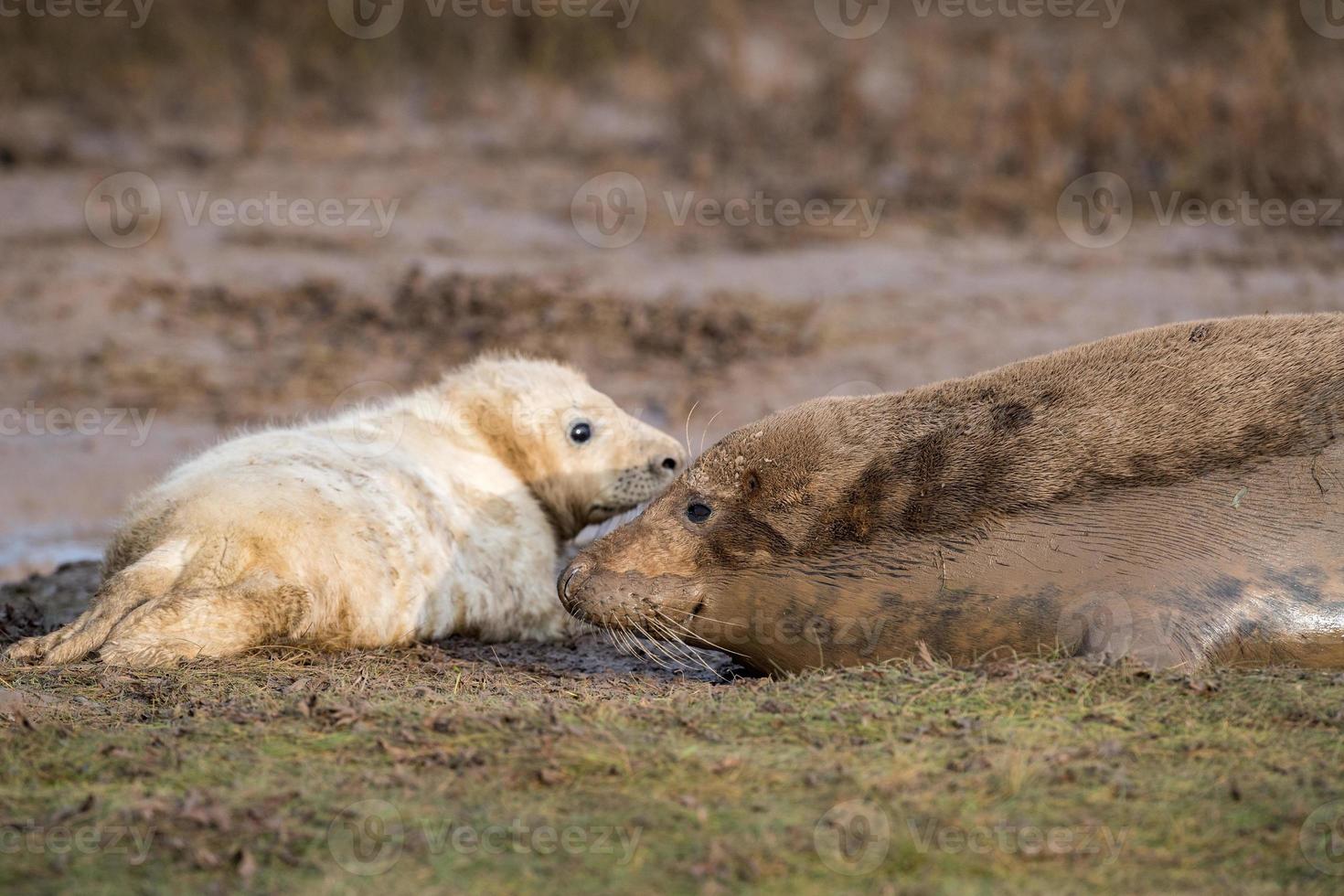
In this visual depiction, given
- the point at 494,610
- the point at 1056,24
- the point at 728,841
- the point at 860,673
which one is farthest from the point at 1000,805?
the point at 1056,24

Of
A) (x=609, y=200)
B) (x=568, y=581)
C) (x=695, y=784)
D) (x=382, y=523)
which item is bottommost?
(x=695, y=784)

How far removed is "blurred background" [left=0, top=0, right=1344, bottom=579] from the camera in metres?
9.88

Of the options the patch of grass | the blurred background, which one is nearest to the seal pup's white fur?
the patch of grass

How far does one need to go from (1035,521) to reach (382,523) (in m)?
2.39

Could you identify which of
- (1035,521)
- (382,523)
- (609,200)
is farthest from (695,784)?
(609,200)

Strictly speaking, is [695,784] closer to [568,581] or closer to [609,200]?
[568,581]

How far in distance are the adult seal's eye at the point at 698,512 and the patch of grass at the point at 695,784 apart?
656 mm

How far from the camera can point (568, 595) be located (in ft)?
16.7

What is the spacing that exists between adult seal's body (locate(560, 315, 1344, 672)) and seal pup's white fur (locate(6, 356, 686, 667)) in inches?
34.0

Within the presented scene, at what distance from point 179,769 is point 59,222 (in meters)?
9.10

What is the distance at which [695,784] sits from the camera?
370cm

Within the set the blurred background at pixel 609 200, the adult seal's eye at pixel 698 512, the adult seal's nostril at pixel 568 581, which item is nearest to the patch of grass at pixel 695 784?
the adult seal's nostril at pixel 568 581

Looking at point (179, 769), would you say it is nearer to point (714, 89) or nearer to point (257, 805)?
point (257, 805)

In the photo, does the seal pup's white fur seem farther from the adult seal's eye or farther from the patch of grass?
the adult seal's eye
